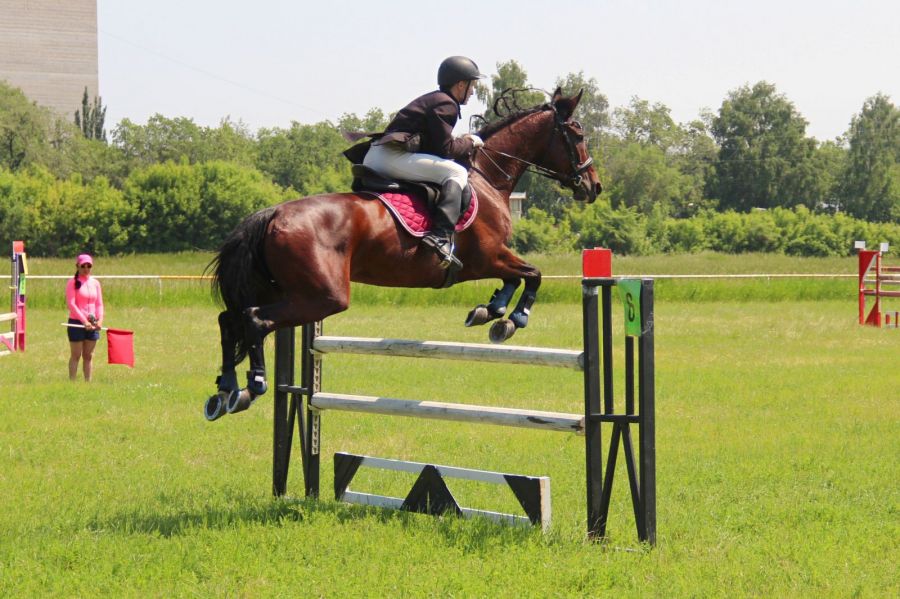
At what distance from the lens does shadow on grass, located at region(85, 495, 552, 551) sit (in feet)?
19.5

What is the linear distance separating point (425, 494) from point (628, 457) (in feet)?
4.54

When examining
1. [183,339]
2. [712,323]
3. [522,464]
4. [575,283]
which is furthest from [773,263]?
[522,464]

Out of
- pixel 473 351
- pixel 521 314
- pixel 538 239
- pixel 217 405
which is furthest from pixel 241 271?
pixel 538 239

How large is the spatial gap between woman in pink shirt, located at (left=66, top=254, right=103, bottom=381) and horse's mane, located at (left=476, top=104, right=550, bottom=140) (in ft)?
26.2

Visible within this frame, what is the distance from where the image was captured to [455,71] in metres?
6.50

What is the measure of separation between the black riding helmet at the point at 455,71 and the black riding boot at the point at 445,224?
65 cm

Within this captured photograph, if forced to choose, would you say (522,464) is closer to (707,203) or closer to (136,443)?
(136,443)

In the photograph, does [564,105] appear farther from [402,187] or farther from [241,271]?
[241,271]

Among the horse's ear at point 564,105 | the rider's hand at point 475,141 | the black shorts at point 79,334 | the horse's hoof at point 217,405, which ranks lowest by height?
the black shorts at point 79,334

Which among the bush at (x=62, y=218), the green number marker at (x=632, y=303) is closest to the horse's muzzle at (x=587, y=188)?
the green number marker at (x=632, y=303)

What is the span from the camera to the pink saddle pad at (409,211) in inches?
244

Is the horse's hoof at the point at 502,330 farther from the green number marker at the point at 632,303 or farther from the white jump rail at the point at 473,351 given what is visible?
the green number marker at the point at 632,303

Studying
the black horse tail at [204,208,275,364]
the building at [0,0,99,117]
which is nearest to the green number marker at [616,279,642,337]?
the black horse tail at [204,208,275,364]

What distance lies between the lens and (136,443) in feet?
31.7
